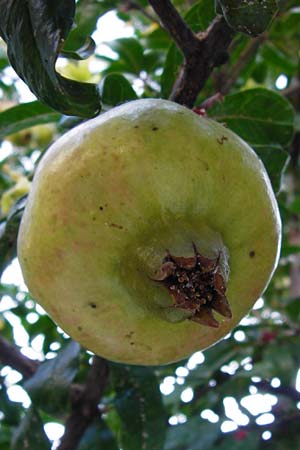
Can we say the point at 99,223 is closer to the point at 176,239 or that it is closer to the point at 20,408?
the point at 176,239

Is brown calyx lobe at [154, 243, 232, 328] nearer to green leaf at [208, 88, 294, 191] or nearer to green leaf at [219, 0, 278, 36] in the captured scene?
→ green leaf at [219, 0, 278, 36]

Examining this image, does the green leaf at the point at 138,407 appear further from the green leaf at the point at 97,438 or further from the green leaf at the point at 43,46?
the green leaf at the point at 43,46

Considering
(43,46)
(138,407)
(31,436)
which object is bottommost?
(138,407)

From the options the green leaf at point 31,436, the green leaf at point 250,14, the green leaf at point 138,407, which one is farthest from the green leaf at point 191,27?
the green leaf at point 31,436

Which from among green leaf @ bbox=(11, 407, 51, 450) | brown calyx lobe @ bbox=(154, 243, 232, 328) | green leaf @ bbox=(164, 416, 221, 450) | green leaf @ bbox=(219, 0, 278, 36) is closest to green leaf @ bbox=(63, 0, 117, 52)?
green leaf @ bbox=(219, 0, 278, 36)

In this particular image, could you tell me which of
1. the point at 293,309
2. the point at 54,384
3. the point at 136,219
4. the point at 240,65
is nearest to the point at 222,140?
the point at 136,219

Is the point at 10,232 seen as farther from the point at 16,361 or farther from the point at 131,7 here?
the point at 131,7
